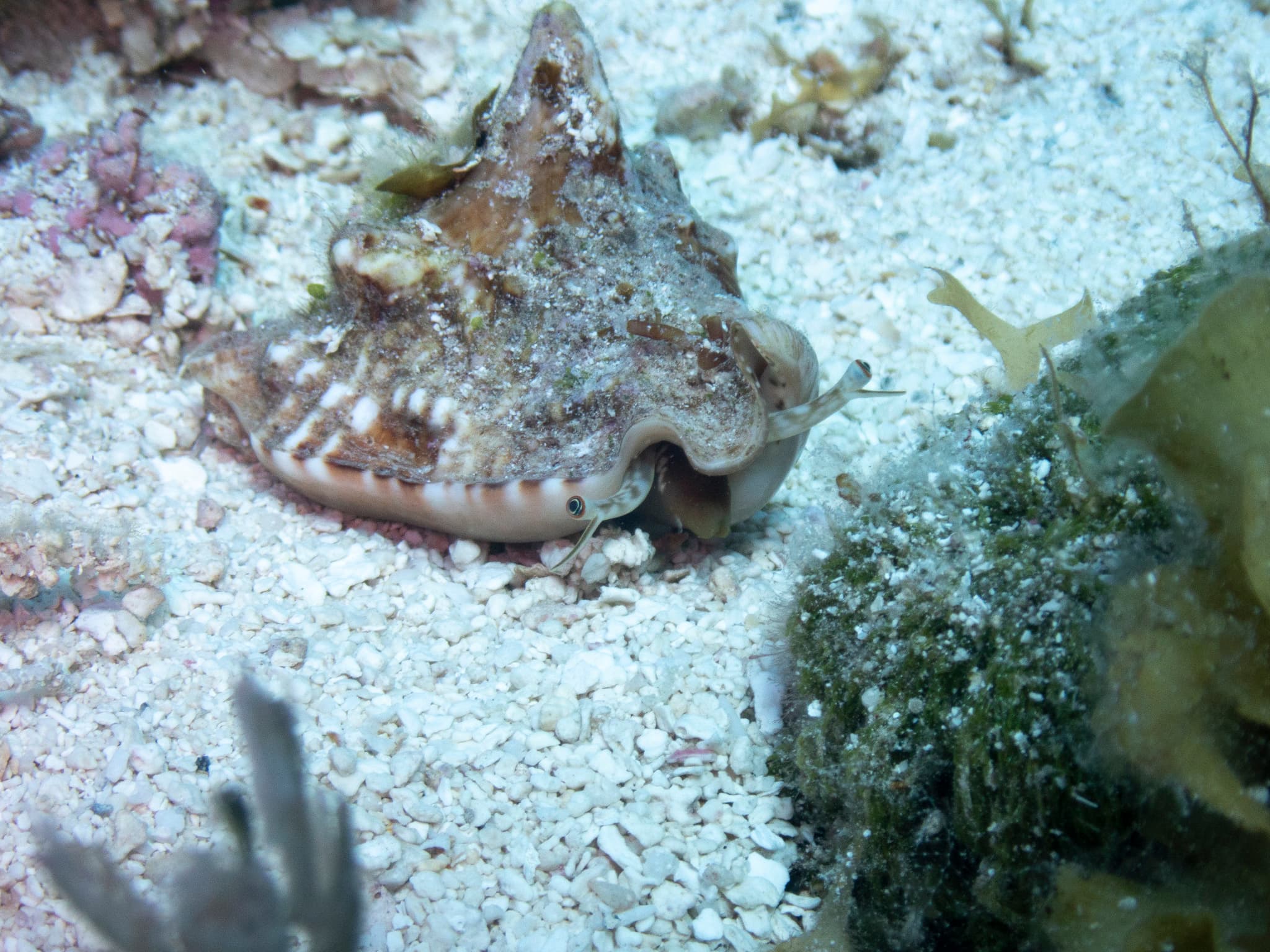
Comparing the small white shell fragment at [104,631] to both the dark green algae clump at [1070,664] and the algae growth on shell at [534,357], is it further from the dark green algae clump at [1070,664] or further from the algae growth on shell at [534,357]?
A: the dark green algae clump at [1070,664]

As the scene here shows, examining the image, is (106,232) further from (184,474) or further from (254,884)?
(254,884)

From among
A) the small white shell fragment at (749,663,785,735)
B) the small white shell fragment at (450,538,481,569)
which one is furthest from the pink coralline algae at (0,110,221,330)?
the small white shell fragment at (749,663,785,735)

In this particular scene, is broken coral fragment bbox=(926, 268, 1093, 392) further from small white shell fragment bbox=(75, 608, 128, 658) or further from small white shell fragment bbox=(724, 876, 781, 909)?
small white shell fragment bbox=(75, 608, 128, 658)

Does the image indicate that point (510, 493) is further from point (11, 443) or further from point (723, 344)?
point (11, 443)

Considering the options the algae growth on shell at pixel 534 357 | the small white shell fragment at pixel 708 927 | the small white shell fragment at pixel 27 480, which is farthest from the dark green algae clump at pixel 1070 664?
the small white shell fragment at pixel 27 480

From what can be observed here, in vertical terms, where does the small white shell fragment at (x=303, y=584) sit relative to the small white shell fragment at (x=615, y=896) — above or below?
below
